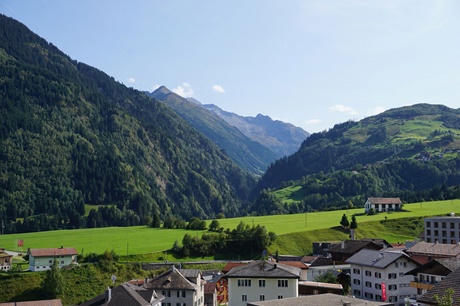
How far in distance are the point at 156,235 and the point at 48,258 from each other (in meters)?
41.8

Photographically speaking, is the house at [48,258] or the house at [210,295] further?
the house at [48,258]

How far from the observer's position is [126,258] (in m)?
111

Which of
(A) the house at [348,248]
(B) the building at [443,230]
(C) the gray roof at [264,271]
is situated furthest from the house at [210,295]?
(B) the building at [443,230]

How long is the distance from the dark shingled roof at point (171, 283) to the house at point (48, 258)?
36211 mm

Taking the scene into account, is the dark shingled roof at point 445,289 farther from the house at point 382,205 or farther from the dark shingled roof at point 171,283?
→ the house at point 382,205

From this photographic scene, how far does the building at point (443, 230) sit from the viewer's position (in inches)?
4727

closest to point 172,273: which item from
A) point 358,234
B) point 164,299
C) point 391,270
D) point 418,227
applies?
point 164,299

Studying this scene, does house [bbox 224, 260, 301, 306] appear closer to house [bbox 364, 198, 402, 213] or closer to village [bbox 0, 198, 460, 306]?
village [bbox 0, 198, 460, 306]

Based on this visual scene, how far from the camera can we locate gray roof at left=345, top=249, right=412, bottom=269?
73.4 meters

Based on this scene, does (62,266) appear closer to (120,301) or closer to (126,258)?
(126,258)

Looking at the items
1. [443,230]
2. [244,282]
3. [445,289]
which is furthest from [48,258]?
[445,289]

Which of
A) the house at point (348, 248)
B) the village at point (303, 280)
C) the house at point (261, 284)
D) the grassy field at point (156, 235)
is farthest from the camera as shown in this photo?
the grassy field at point (156, 235)

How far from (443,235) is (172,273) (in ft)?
246

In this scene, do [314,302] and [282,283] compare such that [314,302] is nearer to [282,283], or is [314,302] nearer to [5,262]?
[282,283]
